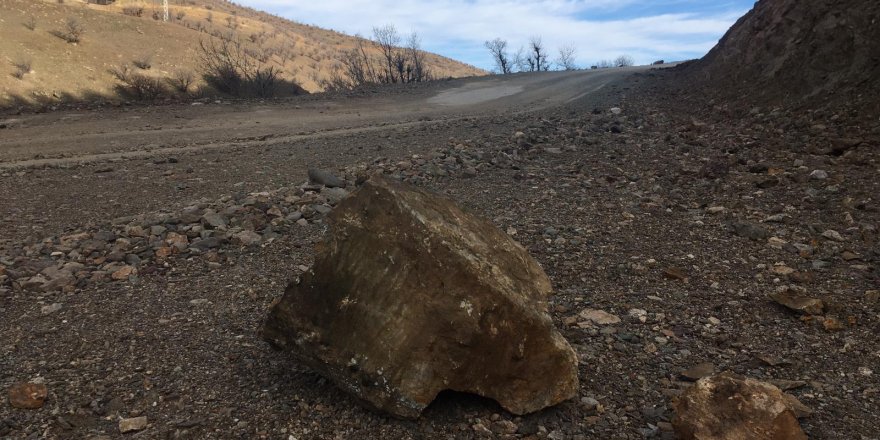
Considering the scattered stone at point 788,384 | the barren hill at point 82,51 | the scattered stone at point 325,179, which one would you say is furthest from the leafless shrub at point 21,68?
the scattered stone at point 788,384

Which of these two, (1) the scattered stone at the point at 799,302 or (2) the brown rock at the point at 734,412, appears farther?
(1) the scattered stone at the point at 799,302

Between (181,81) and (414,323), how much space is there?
1890 cm

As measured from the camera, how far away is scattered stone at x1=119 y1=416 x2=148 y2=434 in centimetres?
249

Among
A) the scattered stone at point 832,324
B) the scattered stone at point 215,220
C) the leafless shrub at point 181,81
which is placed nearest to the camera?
the scattered stone at point 832,324

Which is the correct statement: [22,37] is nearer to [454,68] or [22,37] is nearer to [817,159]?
[817,159]

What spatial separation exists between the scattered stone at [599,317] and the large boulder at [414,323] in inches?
34.7

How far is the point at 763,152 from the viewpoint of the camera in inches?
265

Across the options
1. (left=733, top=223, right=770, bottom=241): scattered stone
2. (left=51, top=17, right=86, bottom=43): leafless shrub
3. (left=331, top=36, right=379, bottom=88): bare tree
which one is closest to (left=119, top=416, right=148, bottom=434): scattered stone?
(left=733, top=223, right=770, bottom=241): scattered stone

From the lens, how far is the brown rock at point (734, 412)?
2184mm

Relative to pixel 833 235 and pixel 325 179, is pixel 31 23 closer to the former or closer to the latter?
pixel 325 179

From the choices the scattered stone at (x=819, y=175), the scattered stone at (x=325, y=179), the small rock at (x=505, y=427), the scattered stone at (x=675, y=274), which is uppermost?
the scattered stone at (x=325, y=179)

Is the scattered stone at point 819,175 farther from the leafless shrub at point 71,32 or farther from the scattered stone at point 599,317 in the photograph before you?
the leafless shrub at point 71,32

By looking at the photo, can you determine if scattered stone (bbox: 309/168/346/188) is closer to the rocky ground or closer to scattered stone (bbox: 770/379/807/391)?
the rocky ground

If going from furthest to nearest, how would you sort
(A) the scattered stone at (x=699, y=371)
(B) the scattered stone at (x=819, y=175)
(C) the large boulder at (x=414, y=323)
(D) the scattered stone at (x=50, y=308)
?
A: (B) the scattered stone at (x=819, y=175)
(D) the scattered stone at (x=50, y=308)
(A) the scattered stone at (x=699, y=371)
(C) the large boulder at (x=414, y=323)
